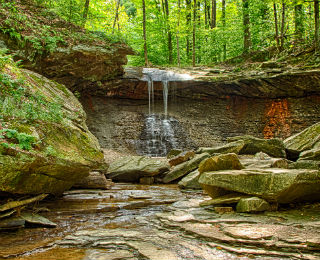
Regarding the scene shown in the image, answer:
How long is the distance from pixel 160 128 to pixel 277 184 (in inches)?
497

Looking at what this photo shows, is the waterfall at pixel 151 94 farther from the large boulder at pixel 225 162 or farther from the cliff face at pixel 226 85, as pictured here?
the large boulder at pixel 225 162

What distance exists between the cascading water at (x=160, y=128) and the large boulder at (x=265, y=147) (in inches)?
249

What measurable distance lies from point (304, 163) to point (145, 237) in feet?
12.7

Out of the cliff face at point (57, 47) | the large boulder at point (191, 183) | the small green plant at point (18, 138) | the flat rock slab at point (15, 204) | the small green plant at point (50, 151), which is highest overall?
the cliff face at point (57, 47)

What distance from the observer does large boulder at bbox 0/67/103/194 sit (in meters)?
3.93

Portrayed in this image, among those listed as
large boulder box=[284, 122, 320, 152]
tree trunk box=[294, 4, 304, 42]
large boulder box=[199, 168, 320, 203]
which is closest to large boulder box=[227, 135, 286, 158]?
large boulder box=[284, 122, 320, 152]

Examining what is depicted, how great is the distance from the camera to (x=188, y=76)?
16.8 metres

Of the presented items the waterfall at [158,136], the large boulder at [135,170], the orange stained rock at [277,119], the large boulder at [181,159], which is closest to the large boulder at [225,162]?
the large boulder at [135,170]

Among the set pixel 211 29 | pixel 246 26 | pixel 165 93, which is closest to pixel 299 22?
pixel 246 26

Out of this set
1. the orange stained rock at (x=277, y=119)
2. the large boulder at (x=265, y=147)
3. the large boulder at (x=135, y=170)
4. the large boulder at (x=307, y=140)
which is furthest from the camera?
the orange stained rock at (x=277, y=119)

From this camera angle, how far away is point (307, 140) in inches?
326

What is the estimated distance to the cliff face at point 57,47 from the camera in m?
10.3

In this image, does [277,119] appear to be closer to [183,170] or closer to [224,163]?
[183,170]

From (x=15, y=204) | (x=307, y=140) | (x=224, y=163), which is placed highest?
(x=307, y=140)
